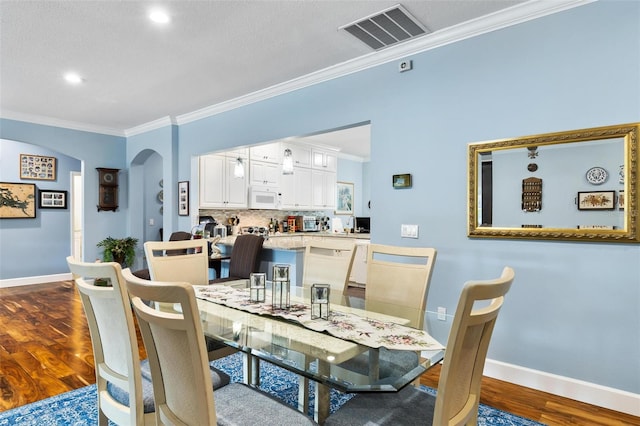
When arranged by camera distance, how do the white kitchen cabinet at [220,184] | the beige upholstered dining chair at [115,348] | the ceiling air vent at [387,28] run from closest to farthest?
the beige upholstered dining chair at [115,348], the ceiling air vent at [387,28], the white kitchen cabinet at [220,184]

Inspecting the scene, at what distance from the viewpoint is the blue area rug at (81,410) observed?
2162 mm

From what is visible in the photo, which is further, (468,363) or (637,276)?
(637,276)

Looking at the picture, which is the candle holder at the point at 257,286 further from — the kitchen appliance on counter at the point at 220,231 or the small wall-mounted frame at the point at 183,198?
the small wall-mounted frame at the point at 183,198

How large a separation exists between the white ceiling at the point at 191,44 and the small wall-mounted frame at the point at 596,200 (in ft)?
4.10

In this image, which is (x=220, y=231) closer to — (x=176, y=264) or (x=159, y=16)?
(x=176, y=264)

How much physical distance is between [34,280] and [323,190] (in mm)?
5363

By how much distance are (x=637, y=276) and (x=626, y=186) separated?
1.79ft

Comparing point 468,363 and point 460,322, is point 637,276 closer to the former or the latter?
point 468,363

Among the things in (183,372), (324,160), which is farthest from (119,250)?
(183,372)

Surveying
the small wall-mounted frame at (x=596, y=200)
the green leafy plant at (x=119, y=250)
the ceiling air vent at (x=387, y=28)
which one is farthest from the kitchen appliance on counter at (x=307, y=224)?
the small wall-mounted frame at (x=596, y=200)

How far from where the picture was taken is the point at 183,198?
5547mm

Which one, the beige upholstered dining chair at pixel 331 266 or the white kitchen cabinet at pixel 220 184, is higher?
the white kitchen cabinet at pixel 220 184

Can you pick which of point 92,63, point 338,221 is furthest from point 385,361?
point 338,221

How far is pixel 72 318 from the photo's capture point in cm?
427
